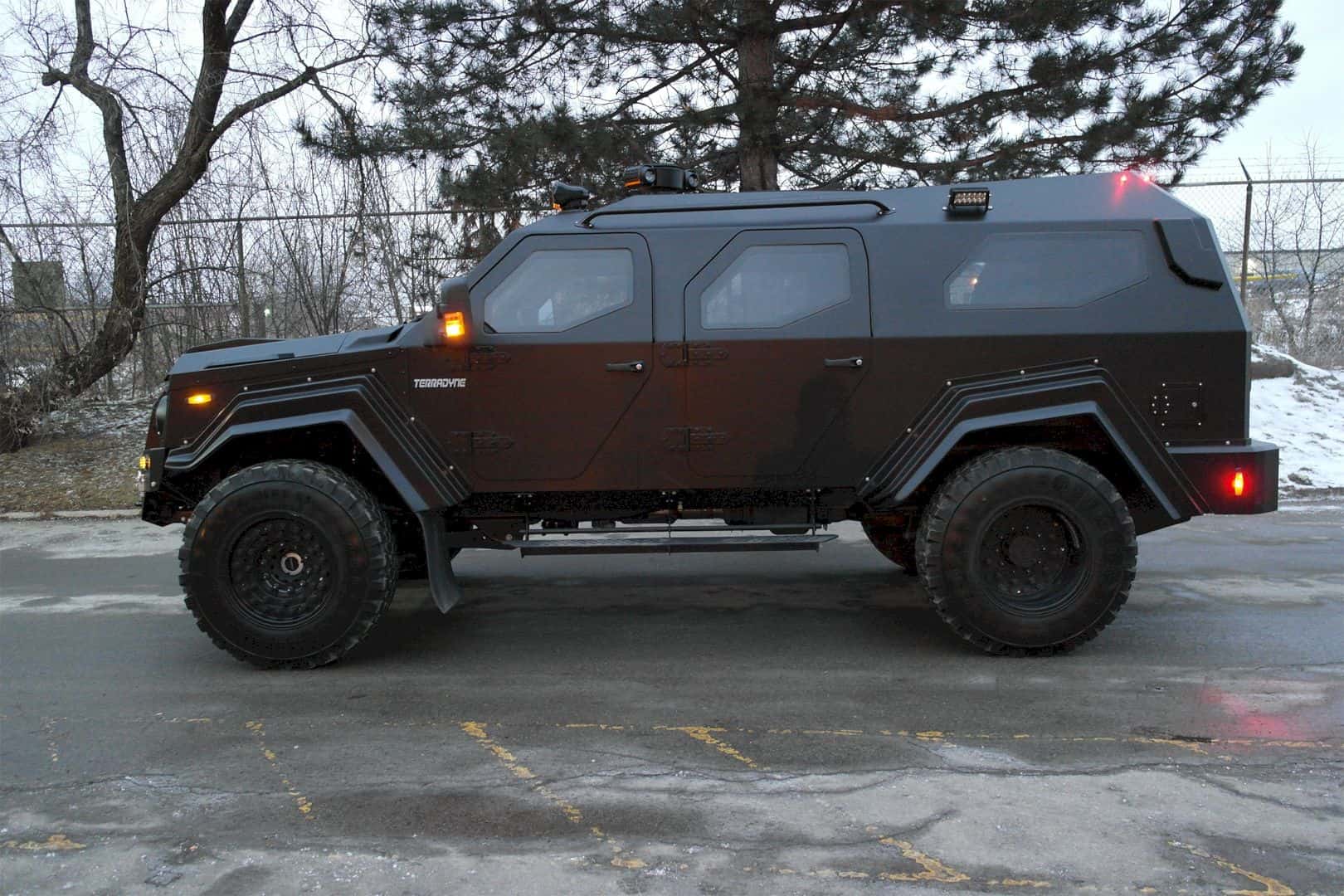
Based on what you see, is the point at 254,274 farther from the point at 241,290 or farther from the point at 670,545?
the point at 670,545

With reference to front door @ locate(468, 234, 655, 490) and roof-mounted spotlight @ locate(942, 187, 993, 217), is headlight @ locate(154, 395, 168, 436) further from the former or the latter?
roof-mounted spotlight @ locate(942, 187, 993, 217)

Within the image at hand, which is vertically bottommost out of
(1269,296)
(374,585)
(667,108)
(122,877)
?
(122,877)

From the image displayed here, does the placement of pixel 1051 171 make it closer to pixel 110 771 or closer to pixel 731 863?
pixel 731 863

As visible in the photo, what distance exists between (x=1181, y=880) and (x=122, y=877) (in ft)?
10.7

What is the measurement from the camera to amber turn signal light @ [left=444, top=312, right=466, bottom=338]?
17.3 feet

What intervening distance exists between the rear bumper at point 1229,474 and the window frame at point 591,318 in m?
2.86

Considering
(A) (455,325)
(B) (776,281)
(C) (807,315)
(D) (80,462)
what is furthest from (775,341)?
(D) (80,462)

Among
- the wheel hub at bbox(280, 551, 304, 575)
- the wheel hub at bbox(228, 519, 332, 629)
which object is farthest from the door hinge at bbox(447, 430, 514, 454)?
the wheel hub at bbox(280, 551, 304, 575)

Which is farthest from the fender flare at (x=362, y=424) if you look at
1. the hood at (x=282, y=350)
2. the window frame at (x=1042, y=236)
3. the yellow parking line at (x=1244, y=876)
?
the yellow parking line at (x=1244, y=876)

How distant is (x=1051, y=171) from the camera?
10266mm

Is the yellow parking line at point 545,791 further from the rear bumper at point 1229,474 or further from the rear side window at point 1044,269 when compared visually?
the rear bumper at point 1229,474

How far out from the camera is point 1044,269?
17.5ft

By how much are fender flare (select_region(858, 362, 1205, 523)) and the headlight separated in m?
3.94

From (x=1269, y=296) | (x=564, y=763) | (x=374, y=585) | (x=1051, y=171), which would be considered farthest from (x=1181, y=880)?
(x=1269, y=296)
